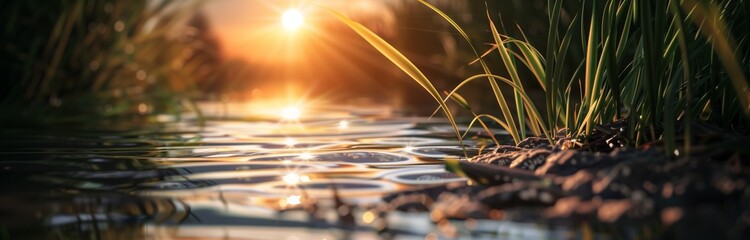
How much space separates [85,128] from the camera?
3.68 metres

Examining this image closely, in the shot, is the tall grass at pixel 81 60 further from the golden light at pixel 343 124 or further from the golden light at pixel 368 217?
the golden light at pixel 368 217

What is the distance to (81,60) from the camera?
450 centimetres

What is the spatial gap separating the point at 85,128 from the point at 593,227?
2.87 m

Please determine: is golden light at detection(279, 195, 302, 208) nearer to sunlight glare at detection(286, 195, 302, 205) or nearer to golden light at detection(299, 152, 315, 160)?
sunlight glare at detection(286, 195, 302, 205)

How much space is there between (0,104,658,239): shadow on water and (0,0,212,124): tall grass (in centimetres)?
104

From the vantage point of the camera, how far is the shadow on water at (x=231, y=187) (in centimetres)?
133

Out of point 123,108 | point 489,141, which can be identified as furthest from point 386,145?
point 123,108

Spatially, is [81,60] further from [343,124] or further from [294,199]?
[294,199]

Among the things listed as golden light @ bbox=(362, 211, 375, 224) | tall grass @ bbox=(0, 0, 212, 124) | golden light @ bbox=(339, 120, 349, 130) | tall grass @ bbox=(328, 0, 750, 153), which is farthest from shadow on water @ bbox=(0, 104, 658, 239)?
tall grass @ bbox=(0, 0, 212, 124)

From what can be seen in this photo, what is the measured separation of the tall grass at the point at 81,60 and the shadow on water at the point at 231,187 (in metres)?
1.04

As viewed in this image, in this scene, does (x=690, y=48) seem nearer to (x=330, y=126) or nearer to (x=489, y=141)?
(x=489, y=141)

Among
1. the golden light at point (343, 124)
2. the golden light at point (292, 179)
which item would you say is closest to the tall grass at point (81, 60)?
the golden light at point (343, 124)

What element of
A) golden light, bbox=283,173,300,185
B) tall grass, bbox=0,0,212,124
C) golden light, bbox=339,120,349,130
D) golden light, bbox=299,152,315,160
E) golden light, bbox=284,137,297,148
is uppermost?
tall grass, bbox=0,0,212,124

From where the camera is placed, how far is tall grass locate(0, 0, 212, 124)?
162 inches
